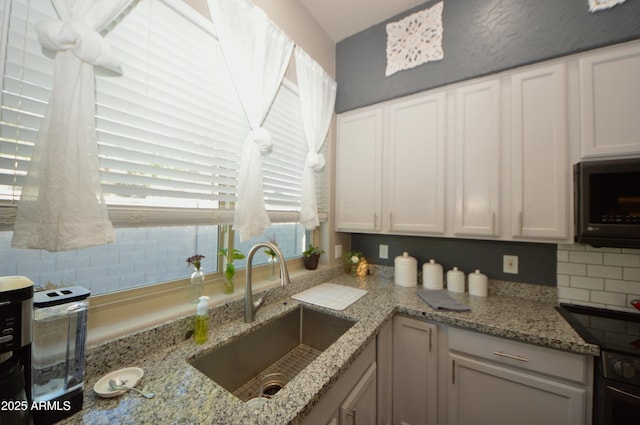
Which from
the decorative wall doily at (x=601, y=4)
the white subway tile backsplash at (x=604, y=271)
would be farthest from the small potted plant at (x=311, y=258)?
the decorative wall doily at (x=601, y=4)

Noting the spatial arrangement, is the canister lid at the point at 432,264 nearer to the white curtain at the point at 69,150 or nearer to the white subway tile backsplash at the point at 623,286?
the white subway tile backsplash at the point at 623,286

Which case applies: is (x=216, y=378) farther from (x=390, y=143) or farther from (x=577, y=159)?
(x=577, y=159)

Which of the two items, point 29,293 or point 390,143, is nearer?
point 29,293

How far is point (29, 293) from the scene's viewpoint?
49 centimetres

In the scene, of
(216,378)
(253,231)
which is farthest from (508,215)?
(216,378)

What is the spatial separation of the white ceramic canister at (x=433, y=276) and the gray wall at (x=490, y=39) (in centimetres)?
126

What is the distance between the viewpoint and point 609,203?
3.63 ft

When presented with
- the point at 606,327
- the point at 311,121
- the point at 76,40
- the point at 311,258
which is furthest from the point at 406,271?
the point at 76,40

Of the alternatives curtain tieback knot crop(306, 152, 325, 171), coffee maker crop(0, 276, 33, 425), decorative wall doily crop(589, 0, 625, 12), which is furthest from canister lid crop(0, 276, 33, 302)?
decorative wall doily crop(589, 0, 625, 12)

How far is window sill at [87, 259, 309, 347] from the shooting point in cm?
82

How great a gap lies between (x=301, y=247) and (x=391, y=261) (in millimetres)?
764

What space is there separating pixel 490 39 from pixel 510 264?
1.44 m

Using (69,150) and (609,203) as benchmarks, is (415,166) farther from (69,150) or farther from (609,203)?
(69,150)

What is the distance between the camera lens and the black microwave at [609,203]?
105cm
